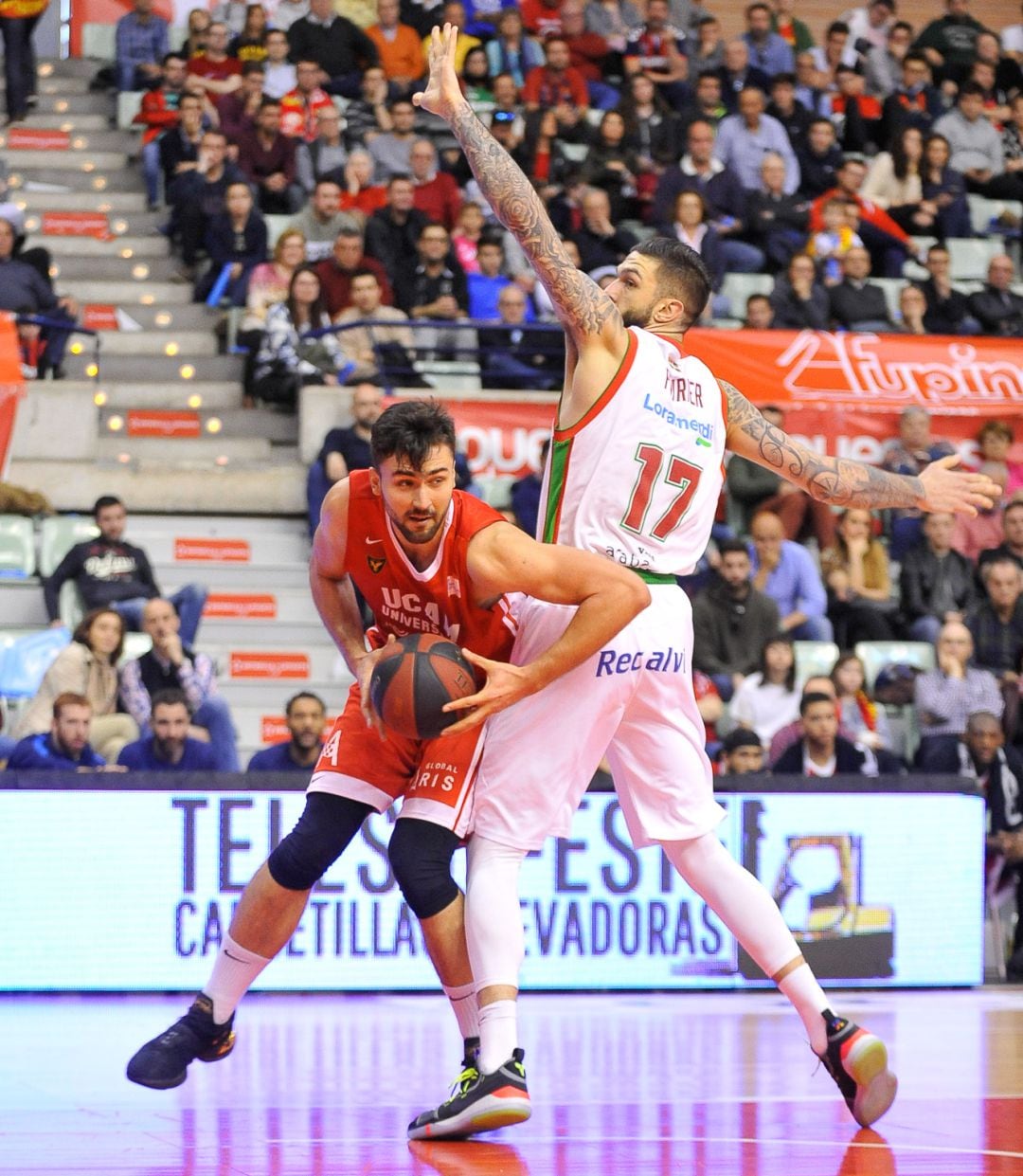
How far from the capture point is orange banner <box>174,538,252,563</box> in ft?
40.2

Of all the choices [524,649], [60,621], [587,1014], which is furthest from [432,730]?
[60,621]

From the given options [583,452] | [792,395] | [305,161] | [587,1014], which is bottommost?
[587,1014]

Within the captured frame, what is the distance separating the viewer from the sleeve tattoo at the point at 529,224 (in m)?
4.83

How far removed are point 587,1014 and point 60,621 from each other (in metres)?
4.42

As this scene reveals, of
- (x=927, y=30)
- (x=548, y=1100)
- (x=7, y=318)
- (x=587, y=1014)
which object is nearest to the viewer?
(x=548, y=1100)

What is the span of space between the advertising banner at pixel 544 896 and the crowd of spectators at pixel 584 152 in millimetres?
4907

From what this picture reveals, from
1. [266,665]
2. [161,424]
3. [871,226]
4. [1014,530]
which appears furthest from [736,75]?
[266,665]

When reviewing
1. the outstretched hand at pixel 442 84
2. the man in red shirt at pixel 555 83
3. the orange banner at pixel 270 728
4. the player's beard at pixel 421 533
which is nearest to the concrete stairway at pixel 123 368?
the orange banner at pixel 270 728

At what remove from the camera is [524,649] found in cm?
500

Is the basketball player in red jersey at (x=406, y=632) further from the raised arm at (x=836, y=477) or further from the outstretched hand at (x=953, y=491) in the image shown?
the outstretched hand at (x=953, y=491)

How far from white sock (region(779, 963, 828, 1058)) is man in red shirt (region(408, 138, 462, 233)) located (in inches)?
387

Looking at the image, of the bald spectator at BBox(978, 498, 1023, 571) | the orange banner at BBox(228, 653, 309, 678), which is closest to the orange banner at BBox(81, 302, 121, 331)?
the orange banner at BBox(228, 653, 309, 678)

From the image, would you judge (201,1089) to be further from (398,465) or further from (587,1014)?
(587,1014)

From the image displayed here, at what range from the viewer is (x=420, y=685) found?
15.1 ft
